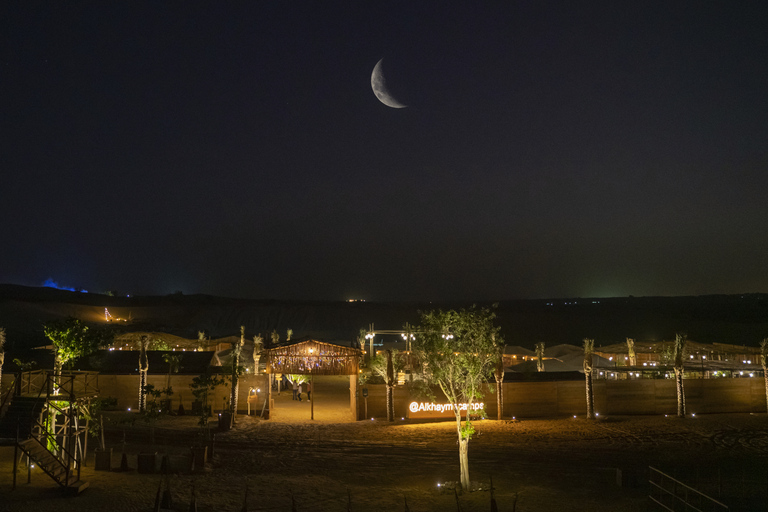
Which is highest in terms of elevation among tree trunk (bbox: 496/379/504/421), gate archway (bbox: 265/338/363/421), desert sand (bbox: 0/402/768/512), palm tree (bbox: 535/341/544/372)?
gate archway (bbox: 265/338/363/421)

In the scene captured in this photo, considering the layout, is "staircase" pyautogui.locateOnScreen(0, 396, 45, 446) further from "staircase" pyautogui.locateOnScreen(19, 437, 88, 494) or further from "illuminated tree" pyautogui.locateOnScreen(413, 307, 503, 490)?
"illuminated tree" pyautogui.locateOnScreen(413, 307, 503, 490)

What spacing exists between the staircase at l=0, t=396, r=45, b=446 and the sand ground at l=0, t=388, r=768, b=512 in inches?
52.8

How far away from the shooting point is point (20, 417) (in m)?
16.1

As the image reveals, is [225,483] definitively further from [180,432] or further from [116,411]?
[116,411]

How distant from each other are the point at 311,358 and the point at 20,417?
44.4 feet

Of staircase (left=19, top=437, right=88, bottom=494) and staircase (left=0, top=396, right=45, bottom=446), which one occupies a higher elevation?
staircase (left=0, top=396, right=45, bottom=446)

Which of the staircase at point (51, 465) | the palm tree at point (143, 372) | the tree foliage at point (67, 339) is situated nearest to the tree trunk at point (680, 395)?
the staircase at point (51, 465)

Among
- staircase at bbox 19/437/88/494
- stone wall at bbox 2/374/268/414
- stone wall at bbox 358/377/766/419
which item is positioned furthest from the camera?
stone wall at bbox 2/374/268/414

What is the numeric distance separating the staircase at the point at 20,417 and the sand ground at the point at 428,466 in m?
1.34

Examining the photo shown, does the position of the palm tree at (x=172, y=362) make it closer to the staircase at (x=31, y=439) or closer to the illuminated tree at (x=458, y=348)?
the staircase at (x=31, y=439)

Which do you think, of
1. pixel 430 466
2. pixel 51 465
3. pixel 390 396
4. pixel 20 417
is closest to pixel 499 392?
pixel 390 396

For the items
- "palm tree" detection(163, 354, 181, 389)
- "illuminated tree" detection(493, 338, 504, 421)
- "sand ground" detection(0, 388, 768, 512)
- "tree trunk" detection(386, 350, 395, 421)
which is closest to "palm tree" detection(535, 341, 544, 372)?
"sand ground" detection(0, 388, 768, 512)

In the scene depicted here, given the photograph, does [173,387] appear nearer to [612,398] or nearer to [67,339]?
[67,339]

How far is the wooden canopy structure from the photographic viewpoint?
2762 centimetres
